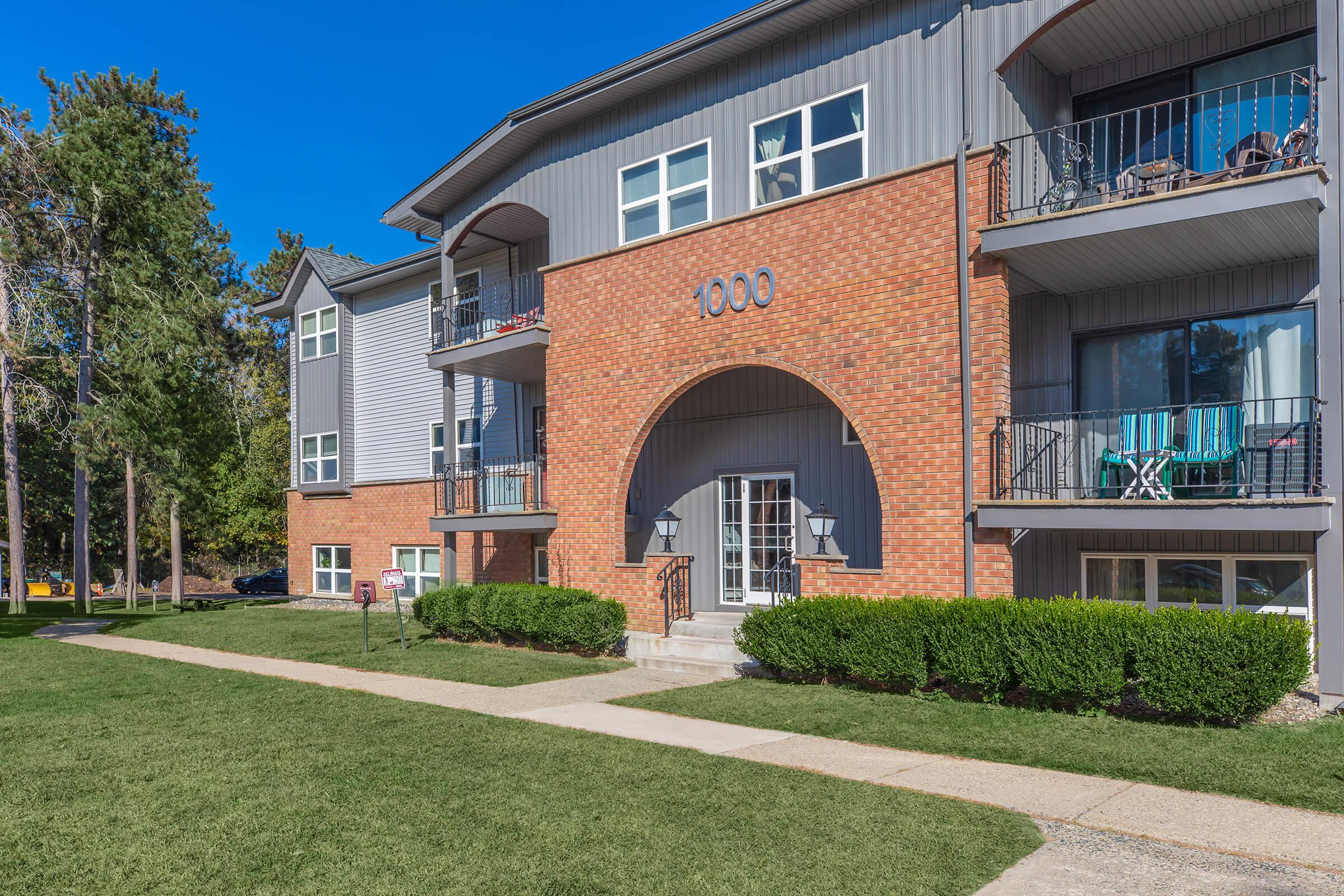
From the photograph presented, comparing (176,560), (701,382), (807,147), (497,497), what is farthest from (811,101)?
(176,560)

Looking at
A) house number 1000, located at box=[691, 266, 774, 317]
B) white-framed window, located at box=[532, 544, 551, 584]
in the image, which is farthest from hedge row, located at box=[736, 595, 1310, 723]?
white-framed window, located at box=[532, 544, 551, 584]

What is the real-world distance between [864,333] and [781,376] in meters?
3.23

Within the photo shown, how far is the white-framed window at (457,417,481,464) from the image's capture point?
2203 cm

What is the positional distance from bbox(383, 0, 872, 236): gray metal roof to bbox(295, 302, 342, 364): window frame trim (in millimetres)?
7161

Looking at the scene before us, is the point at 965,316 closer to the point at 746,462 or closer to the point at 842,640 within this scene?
the point at 842,640

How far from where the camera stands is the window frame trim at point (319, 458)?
86.5ft

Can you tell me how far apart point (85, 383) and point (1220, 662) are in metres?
26.6

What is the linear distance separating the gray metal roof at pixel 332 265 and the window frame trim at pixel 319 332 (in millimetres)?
798

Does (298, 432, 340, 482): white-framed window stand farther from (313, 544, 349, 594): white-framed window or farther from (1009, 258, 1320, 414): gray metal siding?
(1009, 258, 1320, 414): gray metal siding

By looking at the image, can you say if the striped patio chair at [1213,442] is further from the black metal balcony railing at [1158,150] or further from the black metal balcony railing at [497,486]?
the black metal balcony railing at [497,486]

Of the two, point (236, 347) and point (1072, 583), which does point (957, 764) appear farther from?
point (236, 347)

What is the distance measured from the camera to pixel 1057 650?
30.5 ft

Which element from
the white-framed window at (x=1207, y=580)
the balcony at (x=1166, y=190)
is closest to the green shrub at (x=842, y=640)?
the white-framed window at (x=1207, y=580)

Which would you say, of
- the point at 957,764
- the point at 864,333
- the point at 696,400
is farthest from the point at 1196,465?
the point at 696,400
